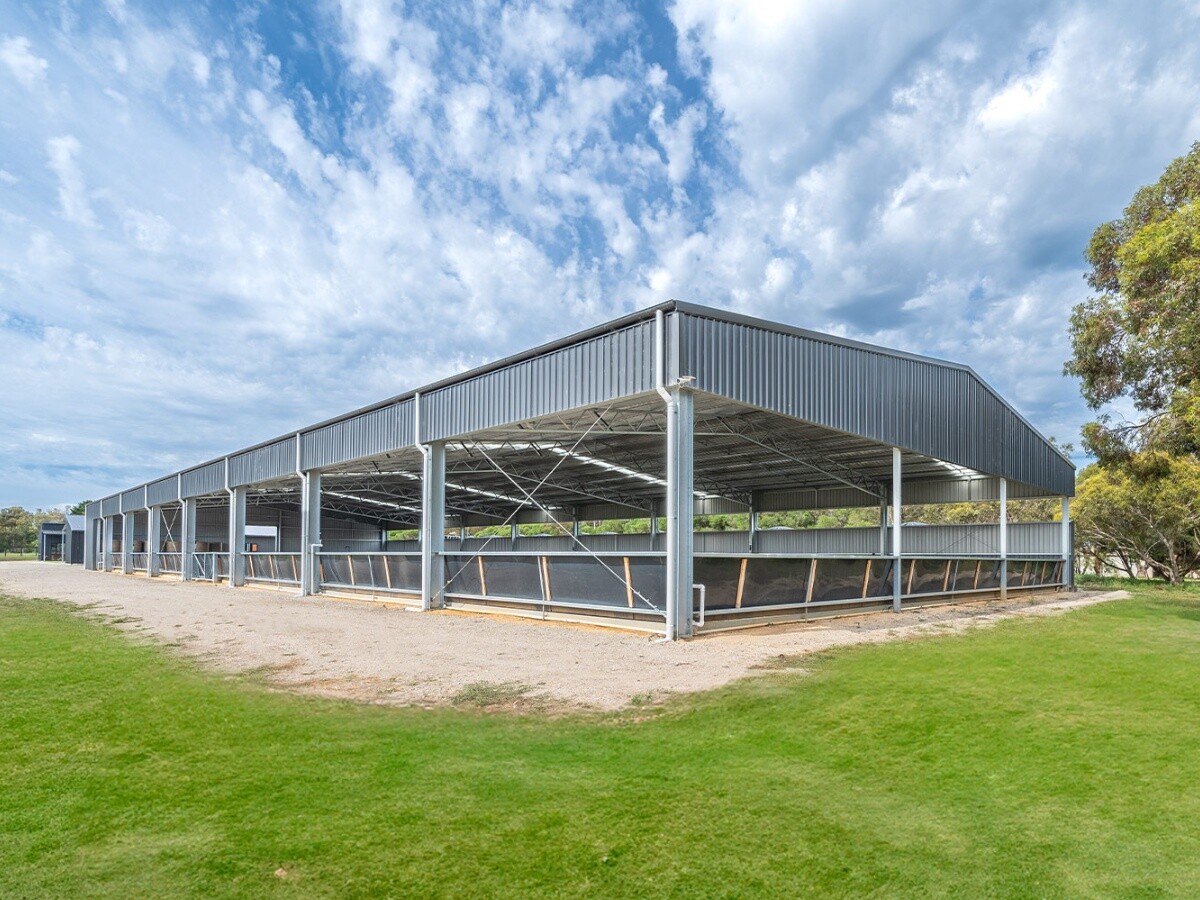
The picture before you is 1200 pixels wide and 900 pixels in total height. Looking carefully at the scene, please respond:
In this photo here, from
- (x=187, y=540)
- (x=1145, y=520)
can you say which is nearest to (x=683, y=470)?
(x=1145, y=520)

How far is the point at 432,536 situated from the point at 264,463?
1342 centimetres

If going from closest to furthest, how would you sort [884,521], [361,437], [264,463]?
[361,437]
[884,521]
[264,463]

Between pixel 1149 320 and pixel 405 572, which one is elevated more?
pixel 1149 320

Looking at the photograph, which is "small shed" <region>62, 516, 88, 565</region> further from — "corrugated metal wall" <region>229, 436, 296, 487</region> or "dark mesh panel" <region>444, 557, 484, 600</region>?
"dark mesh panel" <region>444, 557, 484, 600</region>

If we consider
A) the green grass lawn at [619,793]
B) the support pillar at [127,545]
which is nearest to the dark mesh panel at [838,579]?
the green grass lawn at [619,793]

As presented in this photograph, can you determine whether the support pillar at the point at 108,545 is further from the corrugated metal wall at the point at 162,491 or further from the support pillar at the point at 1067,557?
the support pillar at the point at 1067,557

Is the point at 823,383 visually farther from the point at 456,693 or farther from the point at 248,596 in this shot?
the point at 248,596

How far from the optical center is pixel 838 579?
15.5 m

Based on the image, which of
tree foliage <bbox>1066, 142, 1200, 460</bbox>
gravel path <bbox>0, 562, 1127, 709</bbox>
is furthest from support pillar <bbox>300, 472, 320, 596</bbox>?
tree foliage <bbox>1066, 142, 1200, 460</bbox>

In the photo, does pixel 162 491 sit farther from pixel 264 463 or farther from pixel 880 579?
pixel 880 579

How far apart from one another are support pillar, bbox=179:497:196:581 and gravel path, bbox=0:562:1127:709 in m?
17.1

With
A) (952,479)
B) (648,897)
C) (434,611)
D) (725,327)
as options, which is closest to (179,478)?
(434,611)

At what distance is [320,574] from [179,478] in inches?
703

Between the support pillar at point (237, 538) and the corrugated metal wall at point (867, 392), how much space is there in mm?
23682
